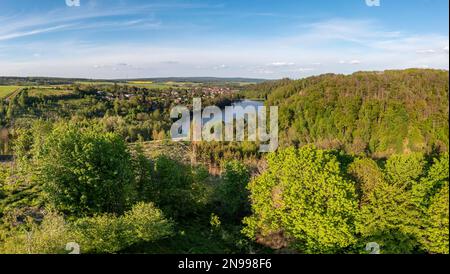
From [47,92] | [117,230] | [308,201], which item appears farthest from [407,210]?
[47,92]

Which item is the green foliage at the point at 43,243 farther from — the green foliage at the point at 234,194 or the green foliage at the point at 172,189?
the green foliage at the point at 234,194

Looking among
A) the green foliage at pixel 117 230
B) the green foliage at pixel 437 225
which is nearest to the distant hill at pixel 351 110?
the green foliage at pixel 437 225

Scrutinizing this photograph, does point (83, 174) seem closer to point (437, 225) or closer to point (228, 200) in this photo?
point (228, 200)

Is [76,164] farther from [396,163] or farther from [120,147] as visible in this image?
[396,163]

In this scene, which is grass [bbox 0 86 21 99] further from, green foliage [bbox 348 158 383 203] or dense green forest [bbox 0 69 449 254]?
green foliage [bbox 348 158 383 203]
